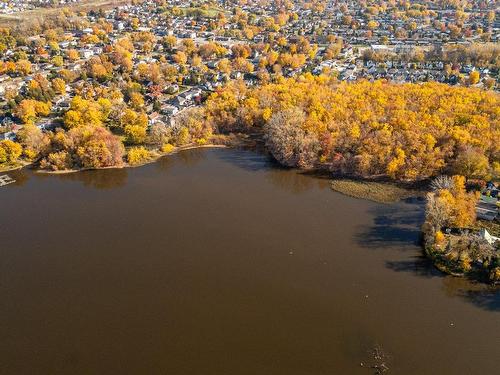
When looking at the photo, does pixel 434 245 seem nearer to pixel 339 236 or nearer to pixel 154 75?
pixel 339 236

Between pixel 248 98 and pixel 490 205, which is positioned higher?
pixel 248 98

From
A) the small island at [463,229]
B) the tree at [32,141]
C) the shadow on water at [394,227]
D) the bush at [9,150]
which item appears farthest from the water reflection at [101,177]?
the small island at [463,229]

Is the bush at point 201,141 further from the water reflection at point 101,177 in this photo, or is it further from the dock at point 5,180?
the dock at point 5,180

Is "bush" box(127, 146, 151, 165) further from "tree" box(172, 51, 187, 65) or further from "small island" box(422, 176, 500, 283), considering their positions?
"tree" box(172, 51, 187, 65)

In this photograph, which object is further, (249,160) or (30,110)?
(30,110)

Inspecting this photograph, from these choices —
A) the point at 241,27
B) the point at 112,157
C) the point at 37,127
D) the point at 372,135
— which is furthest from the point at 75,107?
the point at 241,27

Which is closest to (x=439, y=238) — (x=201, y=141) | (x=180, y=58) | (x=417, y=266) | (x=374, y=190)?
(x=417, y=266)

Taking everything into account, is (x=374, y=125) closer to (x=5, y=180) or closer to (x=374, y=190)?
(x=374, y=190)
